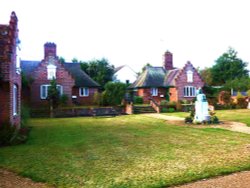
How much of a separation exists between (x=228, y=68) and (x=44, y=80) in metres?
55.6

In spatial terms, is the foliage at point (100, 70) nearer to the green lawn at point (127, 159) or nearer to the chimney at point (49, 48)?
the chimney at point (49, 48)

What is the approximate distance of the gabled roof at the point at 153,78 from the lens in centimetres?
4422

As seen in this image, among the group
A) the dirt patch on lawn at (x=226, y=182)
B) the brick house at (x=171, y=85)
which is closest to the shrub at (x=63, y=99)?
the brick house at (x=171, y=85)

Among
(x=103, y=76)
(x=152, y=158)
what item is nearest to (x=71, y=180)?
(x=152, y=158)

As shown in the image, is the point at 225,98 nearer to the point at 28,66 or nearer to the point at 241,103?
the point at 241,103

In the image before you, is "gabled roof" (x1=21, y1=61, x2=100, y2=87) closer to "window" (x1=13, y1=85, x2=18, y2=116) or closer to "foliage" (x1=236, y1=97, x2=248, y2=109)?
"foliage" (x1=236, y1=97, x2=248, y2=109)

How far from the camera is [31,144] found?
12.4 m

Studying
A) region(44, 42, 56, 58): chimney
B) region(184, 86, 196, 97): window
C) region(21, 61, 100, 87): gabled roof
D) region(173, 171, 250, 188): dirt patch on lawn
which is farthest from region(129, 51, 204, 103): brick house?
region(173, 171, 250, 188): dirt patch on lawn

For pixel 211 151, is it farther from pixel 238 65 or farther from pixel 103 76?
pixel 238 65

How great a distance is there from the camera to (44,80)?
36.2 m

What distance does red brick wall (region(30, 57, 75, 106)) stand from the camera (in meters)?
35.7

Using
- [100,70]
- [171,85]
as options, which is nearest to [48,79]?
[171,85]

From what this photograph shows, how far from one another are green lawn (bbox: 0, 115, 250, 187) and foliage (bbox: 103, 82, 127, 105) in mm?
22483

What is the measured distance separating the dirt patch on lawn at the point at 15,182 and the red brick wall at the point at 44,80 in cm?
2870
